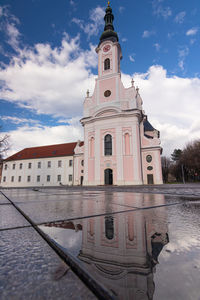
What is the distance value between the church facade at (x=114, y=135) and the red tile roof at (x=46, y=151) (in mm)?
8467

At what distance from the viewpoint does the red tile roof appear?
32.6 m

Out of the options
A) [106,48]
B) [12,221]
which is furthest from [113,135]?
[12,221]

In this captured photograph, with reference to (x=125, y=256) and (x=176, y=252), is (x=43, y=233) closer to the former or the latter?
(x=125, y=256)

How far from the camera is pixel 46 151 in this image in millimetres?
35156

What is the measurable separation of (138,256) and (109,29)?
1340 inches

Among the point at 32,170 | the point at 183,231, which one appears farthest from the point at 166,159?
the point at 183,231

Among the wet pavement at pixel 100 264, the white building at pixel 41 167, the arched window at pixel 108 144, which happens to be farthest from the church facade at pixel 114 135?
the wet pavement at pixel 100 264

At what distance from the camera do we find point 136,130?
21391mm

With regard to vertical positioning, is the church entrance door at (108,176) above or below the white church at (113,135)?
below

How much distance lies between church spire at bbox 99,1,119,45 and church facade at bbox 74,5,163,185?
19 cm

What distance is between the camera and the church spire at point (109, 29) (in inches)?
1024

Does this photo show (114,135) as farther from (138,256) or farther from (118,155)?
(138,256)

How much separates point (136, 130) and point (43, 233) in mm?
21326

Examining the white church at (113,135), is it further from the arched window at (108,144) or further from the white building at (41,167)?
the white building at (41,167)
